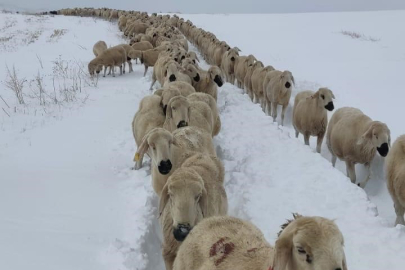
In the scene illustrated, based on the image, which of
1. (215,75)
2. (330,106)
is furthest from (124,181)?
(215,75)

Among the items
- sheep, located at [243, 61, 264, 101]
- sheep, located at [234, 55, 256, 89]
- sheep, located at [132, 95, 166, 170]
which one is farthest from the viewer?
sheep, located at [234, 55, 256, 89]

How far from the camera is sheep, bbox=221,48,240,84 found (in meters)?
18.0

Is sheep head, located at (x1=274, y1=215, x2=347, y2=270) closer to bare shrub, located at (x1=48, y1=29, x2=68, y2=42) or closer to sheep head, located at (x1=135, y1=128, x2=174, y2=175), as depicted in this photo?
sheep head, located at (x1=135, y1=128, x2=174, y2=175)

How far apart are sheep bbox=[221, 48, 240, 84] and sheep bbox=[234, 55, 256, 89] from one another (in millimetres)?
319

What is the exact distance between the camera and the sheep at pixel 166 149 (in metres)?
5.78

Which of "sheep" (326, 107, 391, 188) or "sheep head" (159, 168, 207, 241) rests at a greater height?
"sheep head" (159, 168, 207, 241)

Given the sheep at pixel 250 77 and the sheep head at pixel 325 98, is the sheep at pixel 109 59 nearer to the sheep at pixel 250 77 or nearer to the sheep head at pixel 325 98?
the sheep at pixel 250 77

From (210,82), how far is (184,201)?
8389mm

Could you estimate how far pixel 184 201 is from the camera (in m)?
4.33

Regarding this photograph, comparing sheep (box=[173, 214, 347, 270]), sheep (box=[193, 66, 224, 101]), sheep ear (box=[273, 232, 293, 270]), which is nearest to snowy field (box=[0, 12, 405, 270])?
→ sheep (box=[193, 66, 224, 101])

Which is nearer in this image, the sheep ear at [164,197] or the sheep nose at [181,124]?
the sheep ear at [164,197]

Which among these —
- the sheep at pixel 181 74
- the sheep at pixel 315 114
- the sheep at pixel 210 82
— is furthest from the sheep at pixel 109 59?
the sheep at pixel 315 114

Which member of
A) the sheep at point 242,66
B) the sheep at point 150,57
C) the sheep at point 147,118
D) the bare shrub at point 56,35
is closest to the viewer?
the sheep at point 147,118

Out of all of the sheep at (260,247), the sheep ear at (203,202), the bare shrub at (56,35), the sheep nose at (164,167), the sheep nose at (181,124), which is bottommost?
the bare shrub at (56,35)
